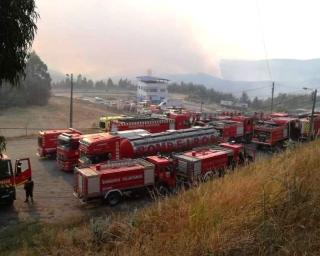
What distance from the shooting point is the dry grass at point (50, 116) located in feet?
207

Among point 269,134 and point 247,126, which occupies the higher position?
point 247,126

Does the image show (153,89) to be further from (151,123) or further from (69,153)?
(69,153)

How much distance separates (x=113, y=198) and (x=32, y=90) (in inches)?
2793

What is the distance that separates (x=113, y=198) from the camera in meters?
19.0

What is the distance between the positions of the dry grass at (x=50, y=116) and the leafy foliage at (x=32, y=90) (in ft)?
6.53

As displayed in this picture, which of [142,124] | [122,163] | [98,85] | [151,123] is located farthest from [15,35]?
[98,85]

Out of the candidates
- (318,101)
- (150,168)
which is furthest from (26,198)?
(318,101)

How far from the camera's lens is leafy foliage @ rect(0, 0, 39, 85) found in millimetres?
10680

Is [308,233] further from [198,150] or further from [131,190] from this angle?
[198,150]

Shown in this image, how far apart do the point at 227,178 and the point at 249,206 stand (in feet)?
6.32

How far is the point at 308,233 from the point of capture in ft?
14.6

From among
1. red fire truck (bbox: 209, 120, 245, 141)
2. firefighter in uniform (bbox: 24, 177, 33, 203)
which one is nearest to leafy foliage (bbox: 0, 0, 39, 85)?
firefighter in uniform (bbox: 24, 177, 33, 203)

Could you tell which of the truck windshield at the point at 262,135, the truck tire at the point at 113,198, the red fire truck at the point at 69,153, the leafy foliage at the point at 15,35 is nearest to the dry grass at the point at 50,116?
the truck windshield at the point at 262,135

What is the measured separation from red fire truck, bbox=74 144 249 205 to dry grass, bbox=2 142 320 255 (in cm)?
1150
